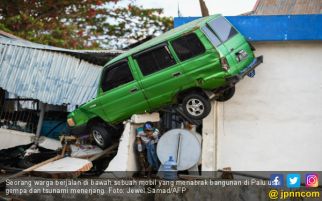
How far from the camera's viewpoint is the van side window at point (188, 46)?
10.0 meters

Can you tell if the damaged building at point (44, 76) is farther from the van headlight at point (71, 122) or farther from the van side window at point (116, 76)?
the van side window at point (116, 76)

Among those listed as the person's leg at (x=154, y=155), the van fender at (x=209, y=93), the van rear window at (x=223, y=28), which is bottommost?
the person's leg at (x=154, y=155)

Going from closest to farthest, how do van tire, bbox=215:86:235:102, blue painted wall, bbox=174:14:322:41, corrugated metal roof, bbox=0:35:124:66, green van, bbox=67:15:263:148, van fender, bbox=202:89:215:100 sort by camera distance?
green van, bbox=67:15:263:148, van fender, bbox=202:89:215:100, blue painted wall, bbox=174:14:322:41, van tire, bbox=215:86:235:102, corrugated metal roof, bbox=0:35:124:66

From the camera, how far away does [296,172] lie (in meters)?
10.4

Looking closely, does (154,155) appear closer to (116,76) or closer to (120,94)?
(120,94)

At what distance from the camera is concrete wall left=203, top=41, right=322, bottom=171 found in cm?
1045

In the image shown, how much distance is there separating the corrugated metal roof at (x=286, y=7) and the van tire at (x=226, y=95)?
6.49 metres

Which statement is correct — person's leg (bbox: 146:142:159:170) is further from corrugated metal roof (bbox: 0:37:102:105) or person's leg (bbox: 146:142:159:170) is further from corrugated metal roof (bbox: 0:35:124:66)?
corrugated metal roof (bbox: 0:35:124:66)

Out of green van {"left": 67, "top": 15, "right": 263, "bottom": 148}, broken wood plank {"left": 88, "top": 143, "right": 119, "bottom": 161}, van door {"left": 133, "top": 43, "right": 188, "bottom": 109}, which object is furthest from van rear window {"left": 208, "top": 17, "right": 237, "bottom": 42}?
broken wood plank {"left": 88, "top": 143, "right": 119, "bottom": 161}

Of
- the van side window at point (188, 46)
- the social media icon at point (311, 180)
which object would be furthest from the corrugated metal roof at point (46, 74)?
the social media icon at point (311, 180)

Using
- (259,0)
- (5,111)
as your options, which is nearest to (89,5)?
(259,0)

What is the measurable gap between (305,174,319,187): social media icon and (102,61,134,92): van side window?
161 inches

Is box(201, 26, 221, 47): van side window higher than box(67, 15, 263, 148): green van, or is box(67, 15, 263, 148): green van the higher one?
box(201, 26, 221, 47): van side window

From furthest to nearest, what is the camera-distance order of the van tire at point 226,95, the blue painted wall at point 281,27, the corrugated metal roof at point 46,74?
the corrugated metal roof at point 46,74
the van tire at point 226,95
the blue painted wall at point 281,27
